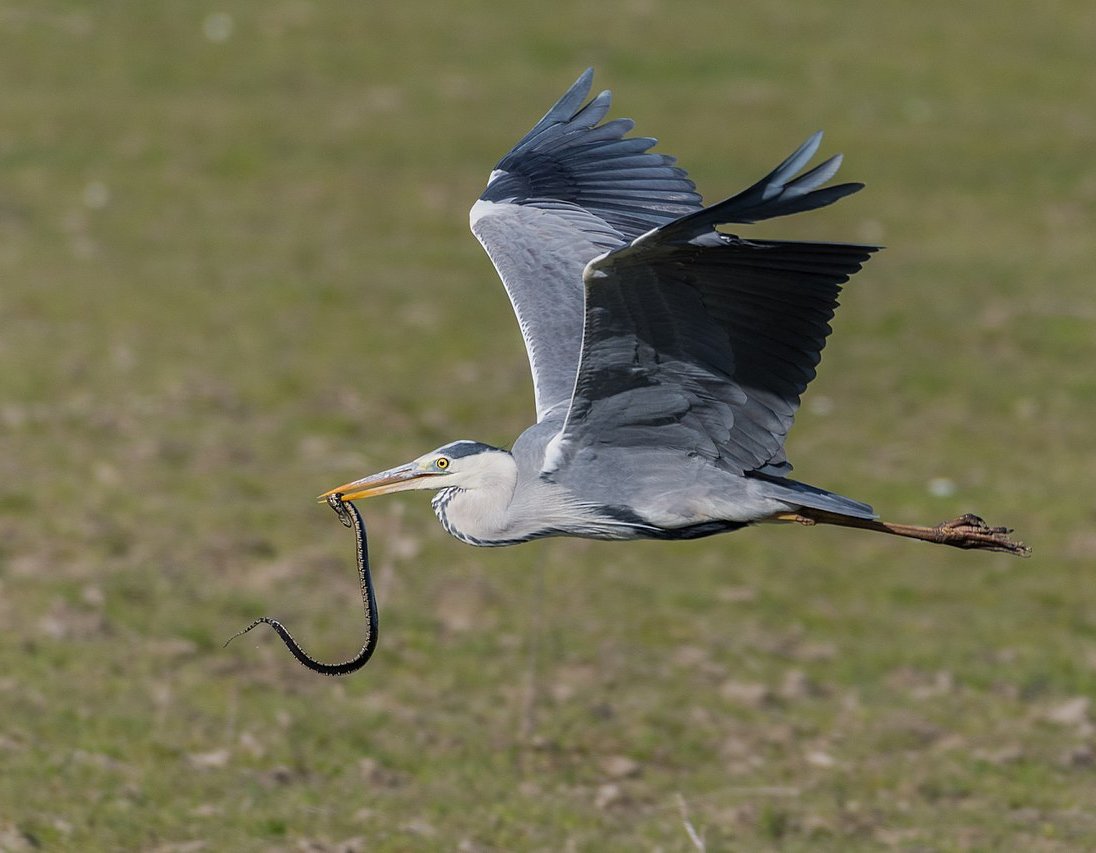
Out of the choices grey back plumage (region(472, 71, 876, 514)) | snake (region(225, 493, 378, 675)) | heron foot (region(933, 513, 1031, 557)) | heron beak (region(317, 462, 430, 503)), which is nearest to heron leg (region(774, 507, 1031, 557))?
heron foot (region(933, 513, 1031, 557))

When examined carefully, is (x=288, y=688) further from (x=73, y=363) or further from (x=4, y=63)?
(x=4, y=63)

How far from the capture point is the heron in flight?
18.5 ft

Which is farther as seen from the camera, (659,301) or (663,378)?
(663,378)

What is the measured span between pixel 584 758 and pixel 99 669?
2324 millimetres

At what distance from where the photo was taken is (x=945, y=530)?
22.1ft

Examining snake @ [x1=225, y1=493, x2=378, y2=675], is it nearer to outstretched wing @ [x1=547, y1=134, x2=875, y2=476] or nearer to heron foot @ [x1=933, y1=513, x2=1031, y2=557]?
outstretched wing @ [x1=547, y1=134, x2=875, y2=476]

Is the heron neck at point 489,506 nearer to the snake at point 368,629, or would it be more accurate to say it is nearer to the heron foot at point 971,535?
the snake at point 368,629

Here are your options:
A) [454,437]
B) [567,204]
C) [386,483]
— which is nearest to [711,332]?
[386,483]

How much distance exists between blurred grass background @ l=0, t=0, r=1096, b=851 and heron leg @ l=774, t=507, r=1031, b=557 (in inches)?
48.4

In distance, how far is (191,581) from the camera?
9367 millimetres

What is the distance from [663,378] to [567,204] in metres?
1.95

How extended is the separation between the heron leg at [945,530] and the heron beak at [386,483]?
53.1 inches

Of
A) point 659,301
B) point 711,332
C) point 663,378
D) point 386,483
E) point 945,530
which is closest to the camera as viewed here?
point 659,301

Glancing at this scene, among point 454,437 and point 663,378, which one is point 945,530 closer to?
point 663,378
